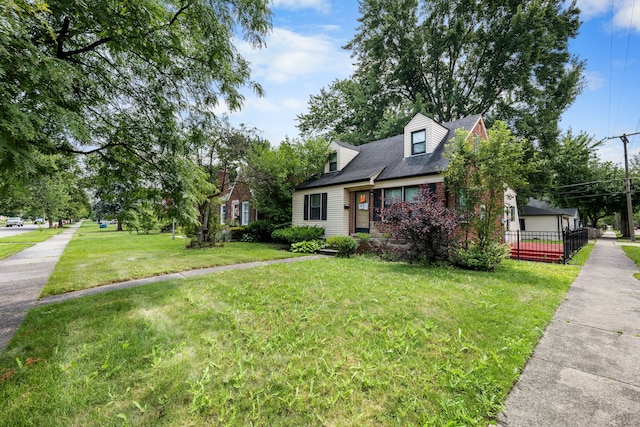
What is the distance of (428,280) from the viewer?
21.6 feet

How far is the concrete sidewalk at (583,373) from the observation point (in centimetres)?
232

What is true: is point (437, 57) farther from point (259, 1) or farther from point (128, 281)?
point (128, 281)

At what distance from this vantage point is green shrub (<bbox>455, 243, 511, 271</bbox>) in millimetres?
8273

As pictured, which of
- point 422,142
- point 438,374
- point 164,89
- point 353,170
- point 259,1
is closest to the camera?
point 438,374

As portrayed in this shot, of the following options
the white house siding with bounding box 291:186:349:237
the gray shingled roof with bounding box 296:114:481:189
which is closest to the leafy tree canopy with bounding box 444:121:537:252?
the gray shingled roof with bounding box 296:114:481:189

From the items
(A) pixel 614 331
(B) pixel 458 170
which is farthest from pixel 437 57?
(A) pixel 614 331

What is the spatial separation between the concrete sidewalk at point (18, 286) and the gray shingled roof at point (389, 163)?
11.5 metres

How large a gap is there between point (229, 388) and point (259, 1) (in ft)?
19.9

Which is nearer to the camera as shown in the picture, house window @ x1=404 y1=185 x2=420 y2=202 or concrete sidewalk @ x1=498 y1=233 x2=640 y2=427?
concrete sidewalk @ x1=498 y1=233 x2=640 y2=427

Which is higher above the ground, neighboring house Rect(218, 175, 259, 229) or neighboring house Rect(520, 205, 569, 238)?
neighboring house Rect(218, 175, 259, 229)

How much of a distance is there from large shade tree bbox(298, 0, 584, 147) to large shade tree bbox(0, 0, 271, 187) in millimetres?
19215

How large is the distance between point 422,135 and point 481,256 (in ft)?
24.3

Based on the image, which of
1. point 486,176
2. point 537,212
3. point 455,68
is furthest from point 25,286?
point 537,212

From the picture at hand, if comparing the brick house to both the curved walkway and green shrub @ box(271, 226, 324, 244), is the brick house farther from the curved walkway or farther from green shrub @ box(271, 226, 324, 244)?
the curved walkway
